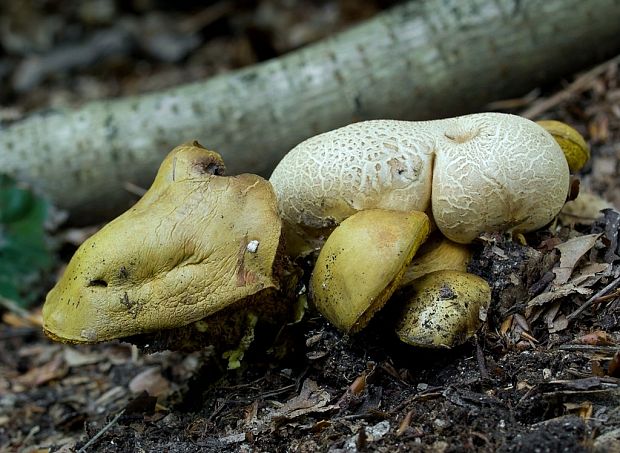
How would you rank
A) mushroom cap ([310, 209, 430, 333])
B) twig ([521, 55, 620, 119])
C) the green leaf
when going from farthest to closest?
the green leaf → twig ([521, 55, 620, 119]) → mushroom cap ([310, 209, 430, 333])

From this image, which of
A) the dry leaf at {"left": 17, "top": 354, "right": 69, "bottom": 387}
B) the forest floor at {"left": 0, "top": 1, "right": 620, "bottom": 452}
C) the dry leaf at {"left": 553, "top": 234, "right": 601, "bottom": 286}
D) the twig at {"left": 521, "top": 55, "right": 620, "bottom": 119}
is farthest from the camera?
the twig at {"left": 521, "top": 55, "right": 620, "bottom": 119}

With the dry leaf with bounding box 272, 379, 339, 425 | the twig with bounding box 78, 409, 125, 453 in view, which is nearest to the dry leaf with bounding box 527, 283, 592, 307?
the dry leaf with bounding box 272, 379, 339, 425

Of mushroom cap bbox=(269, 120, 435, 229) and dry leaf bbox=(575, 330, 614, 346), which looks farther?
mushroom cap bbox=(269, 120, 435, 229)

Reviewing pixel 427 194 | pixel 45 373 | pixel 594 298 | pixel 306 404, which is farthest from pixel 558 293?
pixel 45 373

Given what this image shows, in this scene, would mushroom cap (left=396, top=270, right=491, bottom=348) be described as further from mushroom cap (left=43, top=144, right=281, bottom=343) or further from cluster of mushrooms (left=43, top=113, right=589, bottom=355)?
mushroom cap (left=43, top=144, right=281, bottom=343)

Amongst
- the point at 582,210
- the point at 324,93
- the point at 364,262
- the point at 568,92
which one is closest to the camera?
the point at 364,262

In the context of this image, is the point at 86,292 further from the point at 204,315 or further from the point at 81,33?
the point at 81,33

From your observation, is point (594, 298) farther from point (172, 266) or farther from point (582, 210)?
point (172, 266)
